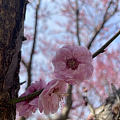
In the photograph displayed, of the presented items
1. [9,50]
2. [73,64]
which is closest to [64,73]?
[73,64]

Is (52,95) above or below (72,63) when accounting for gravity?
below

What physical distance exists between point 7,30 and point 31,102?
47 centimetres

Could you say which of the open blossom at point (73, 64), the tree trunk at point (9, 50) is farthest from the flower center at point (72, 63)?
the tree trunk at point (9, 50)

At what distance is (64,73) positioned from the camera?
1.04 m

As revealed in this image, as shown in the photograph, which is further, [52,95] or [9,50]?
[9,50]

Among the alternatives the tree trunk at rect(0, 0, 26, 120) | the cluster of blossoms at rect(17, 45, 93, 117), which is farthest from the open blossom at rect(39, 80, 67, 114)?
the tree trunk at rect(0, 0, 26, 120)

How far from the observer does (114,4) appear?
167 inches

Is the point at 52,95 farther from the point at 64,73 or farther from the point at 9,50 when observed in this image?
the point at 9,50

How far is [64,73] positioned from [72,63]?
0.12 metres

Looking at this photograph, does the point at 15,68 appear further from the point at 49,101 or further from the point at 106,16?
the point at 106,16

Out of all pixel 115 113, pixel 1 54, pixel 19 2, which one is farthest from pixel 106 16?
pixel 1 54

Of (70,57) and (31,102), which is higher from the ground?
(70,57)

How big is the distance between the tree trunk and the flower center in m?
0.37

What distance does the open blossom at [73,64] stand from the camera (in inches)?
40.9
